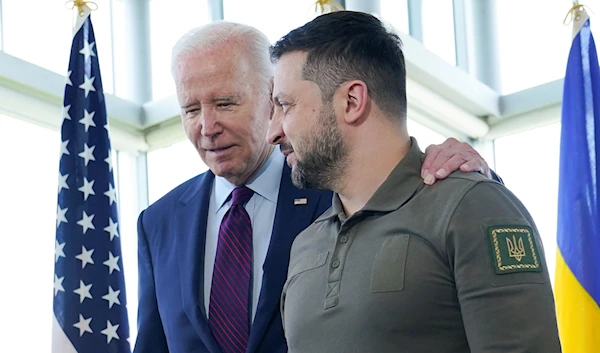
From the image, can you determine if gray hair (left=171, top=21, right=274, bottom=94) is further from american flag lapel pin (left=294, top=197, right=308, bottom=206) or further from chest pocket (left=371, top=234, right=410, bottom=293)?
chest pocket (left=371, top=234, right=410, bottom=293)

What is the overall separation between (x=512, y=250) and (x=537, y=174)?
133 inches

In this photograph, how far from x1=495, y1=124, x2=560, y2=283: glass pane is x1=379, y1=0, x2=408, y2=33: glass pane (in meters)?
0.86

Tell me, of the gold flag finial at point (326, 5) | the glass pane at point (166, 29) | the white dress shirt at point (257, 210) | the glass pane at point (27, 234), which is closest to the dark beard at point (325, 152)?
the white dress shirt at point (257, 210)

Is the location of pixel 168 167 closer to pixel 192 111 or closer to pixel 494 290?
pixel 192 111

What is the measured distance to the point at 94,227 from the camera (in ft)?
13.1

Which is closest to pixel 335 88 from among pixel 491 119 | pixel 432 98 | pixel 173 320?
pixel 173 320

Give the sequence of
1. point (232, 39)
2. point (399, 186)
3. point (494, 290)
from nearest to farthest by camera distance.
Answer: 1. point (494, 290)
2. point (399, 186)
3. point (232, 39)

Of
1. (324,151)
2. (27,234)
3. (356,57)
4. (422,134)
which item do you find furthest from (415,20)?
(324,151)

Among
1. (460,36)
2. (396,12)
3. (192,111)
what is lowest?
(192,111)

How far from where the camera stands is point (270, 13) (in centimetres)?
558

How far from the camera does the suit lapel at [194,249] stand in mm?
2707

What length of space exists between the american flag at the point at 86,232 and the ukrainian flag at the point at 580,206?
5.83 feet

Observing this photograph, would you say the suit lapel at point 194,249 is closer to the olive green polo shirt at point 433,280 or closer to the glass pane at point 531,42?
the olive green polo shirt at point 433,280

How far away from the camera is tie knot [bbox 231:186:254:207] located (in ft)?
9.54
